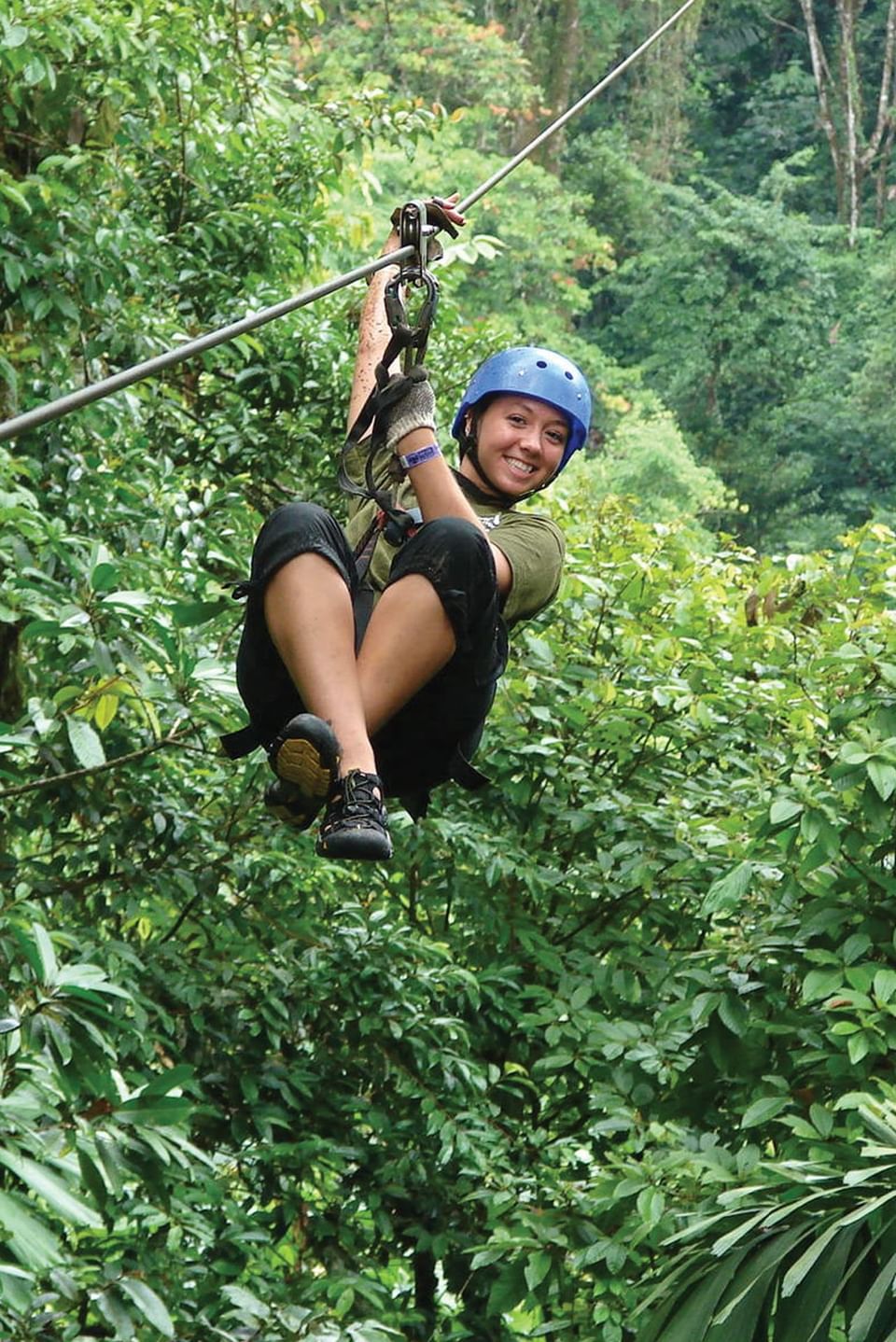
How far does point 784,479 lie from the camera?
24.3 metres

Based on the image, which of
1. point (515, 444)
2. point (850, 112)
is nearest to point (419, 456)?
point (515, 444)

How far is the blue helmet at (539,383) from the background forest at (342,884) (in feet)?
2.01

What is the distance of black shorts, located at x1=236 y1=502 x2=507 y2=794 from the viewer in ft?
9.29

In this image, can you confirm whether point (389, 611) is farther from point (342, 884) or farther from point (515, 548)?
point (342, 884)

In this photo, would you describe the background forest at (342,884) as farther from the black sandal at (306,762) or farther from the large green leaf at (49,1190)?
the black sandal at (306,762)

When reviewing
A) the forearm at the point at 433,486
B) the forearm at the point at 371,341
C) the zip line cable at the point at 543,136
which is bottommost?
the forearm at the point at 433,486

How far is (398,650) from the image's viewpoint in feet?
9.39

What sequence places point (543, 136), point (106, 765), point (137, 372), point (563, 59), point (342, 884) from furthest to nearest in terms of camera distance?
point (563, 59) < point (342, 884) < point (106, 765) < point (543, 136) < point (137, 372)

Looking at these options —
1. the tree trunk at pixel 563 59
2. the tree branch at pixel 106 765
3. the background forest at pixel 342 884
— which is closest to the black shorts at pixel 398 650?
the background forest at pixel 342 884

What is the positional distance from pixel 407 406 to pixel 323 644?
1.15 feet

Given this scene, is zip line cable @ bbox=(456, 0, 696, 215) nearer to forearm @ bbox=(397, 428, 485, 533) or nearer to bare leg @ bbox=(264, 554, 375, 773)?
forearm @ bbox=(397, 428, 485, 533)

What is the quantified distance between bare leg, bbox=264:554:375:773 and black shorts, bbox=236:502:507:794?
3 centimetres

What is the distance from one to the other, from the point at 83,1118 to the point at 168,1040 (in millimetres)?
882

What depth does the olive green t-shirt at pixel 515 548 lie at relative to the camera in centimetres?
303
